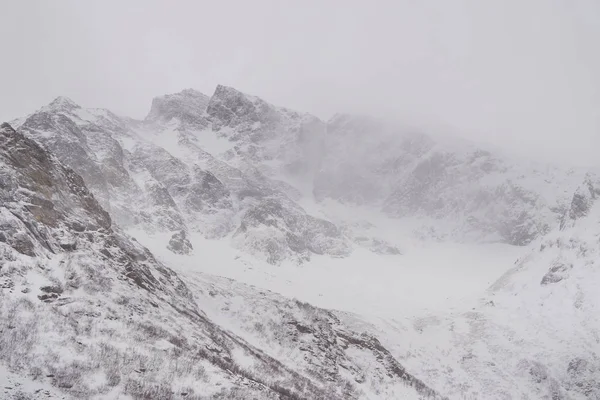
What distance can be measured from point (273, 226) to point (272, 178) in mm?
63588

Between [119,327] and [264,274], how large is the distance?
65.1 m

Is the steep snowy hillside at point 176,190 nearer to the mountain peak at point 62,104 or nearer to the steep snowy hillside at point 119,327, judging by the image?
the mountain peak at point 62,104

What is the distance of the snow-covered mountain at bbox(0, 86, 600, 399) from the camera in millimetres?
17984

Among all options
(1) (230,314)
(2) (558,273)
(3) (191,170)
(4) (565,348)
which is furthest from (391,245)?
(1) (230,314)

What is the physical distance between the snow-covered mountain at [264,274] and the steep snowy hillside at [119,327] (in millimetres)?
123

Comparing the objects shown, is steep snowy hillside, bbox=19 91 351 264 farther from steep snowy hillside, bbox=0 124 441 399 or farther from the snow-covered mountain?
steep snowy hillside, bbox=0 124 441 399

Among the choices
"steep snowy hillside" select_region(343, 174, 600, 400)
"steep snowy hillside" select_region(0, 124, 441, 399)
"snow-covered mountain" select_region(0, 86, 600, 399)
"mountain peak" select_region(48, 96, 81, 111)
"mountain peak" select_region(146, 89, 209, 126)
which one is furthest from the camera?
"mountain peak" select_region(146, 89, 209, 126)

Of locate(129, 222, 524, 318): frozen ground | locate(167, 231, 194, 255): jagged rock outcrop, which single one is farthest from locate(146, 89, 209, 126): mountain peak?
locate(167, 231, 194, 255): jagged rock outcrop

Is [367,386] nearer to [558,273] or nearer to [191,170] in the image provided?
[558,273]

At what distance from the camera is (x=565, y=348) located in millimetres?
47062

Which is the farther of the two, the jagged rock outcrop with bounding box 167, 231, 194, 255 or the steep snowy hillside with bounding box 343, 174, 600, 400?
the jagged rock outcrop with bounding box 167, 231, 194, 255

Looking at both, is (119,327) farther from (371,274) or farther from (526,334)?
(371,274)

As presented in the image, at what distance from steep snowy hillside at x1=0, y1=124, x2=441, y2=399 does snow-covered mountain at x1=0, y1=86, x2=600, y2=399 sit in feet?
0.41

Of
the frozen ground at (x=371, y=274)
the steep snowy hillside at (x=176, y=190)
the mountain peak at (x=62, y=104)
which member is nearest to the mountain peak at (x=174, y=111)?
the steep snowy hillside at (x=176, y=190)
